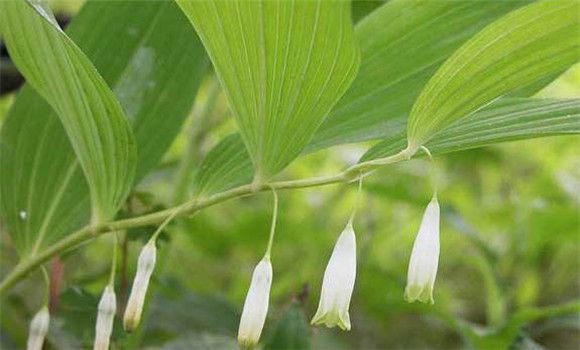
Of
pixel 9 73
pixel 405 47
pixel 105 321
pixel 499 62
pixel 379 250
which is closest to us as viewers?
pixel 499 62

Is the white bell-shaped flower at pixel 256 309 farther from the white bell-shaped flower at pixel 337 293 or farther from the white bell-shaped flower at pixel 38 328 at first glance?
the white bell-shaped flower at pixel 38 328

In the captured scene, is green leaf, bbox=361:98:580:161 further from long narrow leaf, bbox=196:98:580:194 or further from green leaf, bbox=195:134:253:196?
green leaf, bbox=195:134:253:196

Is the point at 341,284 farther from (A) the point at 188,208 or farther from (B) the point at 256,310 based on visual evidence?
(A) the point at 188,208

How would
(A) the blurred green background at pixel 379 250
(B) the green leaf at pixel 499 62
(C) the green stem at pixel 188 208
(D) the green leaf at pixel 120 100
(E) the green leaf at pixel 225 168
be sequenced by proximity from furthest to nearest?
(A) the blurred green background at pixel 379 250, (D) the green leaf at pixel 120 100, (E) the green leaf at pixel 225 168, (C) the green stem at pixel 188 208, (B) the green leaf at pixel 499 62

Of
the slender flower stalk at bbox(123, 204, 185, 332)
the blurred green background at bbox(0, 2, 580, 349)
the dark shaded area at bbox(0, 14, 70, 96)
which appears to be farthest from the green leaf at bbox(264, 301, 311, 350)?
the dark shaded area at bbox(0, 14, 70, 96)

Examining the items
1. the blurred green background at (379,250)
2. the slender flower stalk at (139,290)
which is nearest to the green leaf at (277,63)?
the slender flower stalk at (139,290)

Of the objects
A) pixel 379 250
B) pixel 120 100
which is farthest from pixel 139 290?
pixel 379 250
